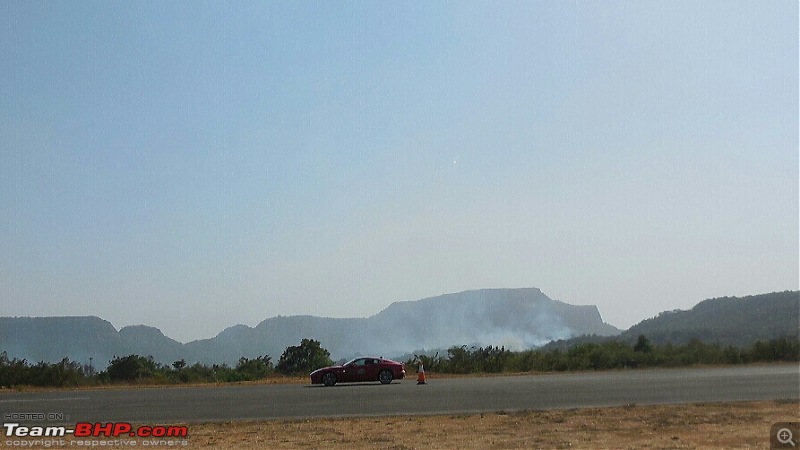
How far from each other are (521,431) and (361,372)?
17.8m

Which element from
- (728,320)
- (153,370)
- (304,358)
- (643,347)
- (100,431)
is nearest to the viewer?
(100,431)

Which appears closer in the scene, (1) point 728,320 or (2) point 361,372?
(2) point 361,372

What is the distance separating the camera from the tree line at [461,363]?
4197 centimetres

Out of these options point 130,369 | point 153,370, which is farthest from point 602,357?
point 130,369

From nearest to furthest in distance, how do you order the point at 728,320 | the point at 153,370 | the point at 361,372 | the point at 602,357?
1. the point at 361,372
2. the point at 602,357
3. the point at 153,370
4. the point at 728,320

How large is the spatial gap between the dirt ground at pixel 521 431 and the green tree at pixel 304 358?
35178mm

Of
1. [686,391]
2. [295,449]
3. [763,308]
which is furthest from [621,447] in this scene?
[763,308]

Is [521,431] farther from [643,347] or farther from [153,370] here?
[643,347]

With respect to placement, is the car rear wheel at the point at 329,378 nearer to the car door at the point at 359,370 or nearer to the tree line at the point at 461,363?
the car door at the point at 359,370

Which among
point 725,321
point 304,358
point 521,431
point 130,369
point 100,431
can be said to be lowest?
point 521,431

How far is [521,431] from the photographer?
15.0 meters

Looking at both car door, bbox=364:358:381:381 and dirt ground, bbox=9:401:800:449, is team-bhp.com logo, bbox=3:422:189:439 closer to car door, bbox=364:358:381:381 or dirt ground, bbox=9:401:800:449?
dirt ground, bbox=9:401:800:449

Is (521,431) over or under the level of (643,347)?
under

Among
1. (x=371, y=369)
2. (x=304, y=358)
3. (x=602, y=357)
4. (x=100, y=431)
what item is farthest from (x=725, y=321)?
(x=100, y=431)
